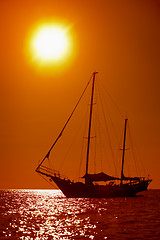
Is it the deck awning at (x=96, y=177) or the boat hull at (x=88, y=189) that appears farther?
the boat hull at (x=88, y=189)

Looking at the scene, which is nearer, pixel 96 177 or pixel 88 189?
pixel 96 177

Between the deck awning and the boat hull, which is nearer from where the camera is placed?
the deck awning

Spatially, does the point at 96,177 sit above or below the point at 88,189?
above

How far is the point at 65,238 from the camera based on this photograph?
1273 inches

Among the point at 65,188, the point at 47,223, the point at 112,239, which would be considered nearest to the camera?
the point at 112,239

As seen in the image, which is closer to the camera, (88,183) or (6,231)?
(6,231)

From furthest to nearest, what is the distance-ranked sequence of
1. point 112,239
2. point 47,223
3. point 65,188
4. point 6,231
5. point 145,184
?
point 145,184
point 65,188
point 47,223
point 6,231
point 112,239

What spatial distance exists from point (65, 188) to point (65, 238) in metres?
55.0

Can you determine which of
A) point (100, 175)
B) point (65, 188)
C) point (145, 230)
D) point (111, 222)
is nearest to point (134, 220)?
point (111, 222)

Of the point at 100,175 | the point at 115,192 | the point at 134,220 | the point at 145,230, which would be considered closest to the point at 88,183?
the point at 100,175

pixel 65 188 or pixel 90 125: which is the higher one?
pixel 90 125

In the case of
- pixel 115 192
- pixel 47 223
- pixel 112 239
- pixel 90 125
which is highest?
pixel 90 125

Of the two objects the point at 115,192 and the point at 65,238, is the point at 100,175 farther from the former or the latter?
the point at 65,238

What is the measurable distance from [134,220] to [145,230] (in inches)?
357
